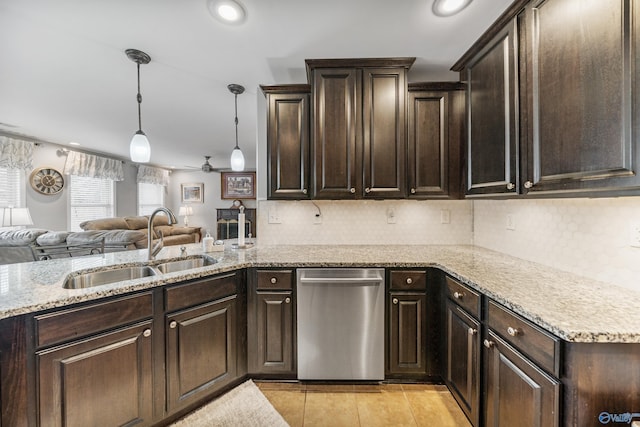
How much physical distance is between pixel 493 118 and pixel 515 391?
1.50m

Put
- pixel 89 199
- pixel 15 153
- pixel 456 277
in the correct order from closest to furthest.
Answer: pixel 456 277 < pixel 15 153 < pixel 89 199

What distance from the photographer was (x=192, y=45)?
6.76ft

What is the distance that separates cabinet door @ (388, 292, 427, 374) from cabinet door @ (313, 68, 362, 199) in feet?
2.85

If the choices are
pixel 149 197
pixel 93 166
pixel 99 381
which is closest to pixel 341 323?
pixel 99 381

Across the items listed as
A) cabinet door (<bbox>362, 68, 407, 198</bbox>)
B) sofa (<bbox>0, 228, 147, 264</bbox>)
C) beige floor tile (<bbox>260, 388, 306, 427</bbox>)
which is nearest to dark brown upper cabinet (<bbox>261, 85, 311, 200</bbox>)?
cabinet door (<bbox>362, 68, 407, 198</bbox>)

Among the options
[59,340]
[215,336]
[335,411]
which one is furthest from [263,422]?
[59,340]

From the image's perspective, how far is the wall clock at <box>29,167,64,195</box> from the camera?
5289 millimetres

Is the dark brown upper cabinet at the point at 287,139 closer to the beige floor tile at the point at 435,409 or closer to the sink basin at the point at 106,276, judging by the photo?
the sink basin at the point at 106,276

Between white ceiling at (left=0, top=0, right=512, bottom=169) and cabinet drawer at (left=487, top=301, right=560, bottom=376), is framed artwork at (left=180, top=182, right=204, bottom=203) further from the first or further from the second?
cabinet drawer at (left=487, top=301, right=560, bottom=376)

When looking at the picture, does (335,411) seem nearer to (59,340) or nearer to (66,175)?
(59,340)

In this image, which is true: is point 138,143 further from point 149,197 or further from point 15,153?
point 149,197

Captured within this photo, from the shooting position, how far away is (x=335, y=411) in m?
1.78

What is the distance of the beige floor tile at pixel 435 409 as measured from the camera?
5.54 ft

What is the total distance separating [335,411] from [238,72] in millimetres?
2701
